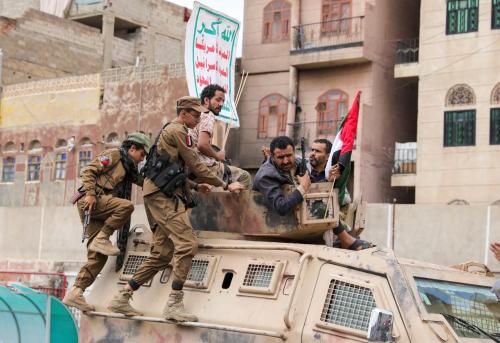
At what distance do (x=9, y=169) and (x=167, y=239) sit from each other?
2717 centimetres

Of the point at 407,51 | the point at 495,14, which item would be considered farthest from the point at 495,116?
the point at 407,51

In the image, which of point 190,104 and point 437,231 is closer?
point 190,104

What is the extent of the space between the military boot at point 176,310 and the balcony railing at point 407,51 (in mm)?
20137

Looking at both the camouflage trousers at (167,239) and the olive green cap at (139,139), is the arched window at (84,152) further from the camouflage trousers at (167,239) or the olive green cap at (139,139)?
the camouflage trousers at (167,239)

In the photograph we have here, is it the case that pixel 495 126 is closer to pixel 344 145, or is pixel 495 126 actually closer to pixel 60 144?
pixel 60 144

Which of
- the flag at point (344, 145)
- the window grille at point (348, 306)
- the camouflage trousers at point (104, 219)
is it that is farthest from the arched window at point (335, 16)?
the window grille at point (348, 306)

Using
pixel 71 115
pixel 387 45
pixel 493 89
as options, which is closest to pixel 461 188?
pixel 493 89

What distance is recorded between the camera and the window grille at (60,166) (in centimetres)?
3253

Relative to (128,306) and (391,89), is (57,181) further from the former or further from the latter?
(128,306)

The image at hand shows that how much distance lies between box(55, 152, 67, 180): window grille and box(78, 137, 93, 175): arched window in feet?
2.25

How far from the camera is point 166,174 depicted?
810 cm

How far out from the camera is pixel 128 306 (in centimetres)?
794

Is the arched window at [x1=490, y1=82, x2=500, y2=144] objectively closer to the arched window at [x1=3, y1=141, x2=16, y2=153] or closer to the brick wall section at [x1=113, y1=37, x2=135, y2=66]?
the arched window at [x1=3, y1=141, x2=16, y2=153]

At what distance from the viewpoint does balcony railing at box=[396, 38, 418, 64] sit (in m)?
27.0
